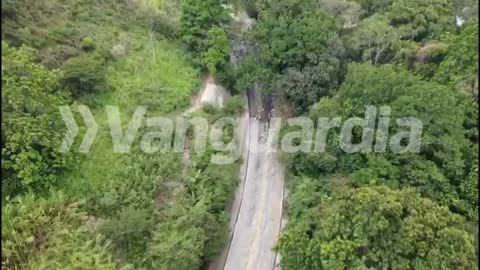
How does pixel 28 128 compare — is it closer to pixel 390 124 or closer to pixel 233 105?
pixel 233 105

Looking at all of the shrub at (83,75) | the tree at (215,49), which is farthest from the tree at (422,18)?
the shrub at (83,75)

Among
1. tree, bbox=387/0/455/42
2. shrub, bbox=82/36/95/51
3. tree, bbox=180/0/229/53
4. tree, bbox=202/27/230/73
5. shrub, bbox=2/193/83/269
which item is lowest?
shrub, bbox=2/193/83/269

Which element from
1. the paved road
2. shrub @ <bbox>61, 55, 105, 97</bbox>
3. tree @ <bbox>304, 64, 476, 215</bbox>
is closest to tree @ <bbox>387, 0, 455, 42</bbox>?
tree @ <bbox>304, 64, 476, 215</bbox>

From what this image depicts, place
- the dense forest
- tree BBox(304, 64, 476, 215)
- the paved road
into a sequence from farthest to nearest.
Answer: the paved road → tree BBox(304, 64, 476, 215) → the dense forest

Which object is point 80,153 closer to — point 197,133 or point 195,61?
point 197,133

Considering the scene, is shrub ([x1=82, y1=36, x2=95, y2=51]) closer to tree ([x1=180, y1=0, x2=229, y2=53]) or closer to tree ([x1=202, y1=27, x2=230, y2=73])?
tree ([x1=180, y1=0, x2=229, y2=53])

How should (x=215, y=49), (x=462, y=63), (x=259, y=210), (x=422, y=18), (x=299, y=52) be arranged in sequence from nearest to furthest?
1. (x=462, y=63)
2. (x=259, y=210)
3. (x=299, y=52)
4. (x=422, y=18)
5. (x=215, y=49)

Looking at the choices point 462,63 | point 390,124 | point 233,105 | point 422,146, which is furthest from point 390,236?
point 233,105
